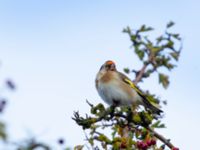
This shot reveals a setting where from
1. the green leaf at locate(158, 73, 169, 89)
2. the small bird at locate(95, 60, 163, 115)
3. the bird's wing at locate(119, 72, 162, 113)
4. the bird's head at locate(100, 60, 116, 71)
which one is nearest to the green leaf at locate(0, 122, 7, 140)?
the bird's wing at locate(119, 72, 162, 113)

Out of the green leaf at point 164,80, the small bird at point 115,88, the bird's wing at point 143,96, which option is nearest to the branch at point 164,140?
the bird's wing at point 143,96

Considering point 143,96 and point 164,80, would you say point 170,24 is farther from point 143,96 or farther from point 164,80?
point 164,80

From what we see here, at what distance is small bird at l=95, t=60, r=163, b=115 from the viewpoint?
10.4 metres

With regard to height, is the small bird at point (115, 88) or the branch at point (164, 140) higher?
the small bird at point (115, 88)

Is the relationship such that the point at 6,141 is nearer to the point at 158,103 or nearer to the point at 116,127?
the point at 116,127

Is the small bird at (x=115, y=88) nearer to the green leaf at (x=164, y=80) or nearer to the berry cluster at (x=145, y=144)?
the green leaf at (x=164, y=80)

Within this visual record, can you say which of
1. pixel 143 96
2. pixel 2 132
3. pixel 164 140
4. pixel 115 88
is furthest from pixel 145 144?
pixel 115 88

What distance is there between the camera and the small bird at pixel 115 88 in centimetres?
1039

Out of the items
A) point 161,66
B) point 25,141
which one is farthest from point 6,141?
point 161,66

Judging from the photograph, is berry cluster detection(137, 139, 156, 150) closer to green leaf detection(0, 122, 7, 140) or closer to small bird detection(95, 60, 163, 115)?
green leaf detection(0, 122, 7, 140)

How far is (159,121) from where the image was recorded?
7059 millimetres

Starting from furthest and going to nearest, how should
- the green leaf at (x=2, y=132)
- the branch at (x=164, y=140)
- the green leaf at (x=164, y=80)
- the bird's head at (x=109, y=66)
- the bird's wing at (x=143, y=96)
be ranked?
the bird's head at (x=109, y=66) → the green leaf at (x=164, y=80) → the bird's wing at (x=143, y=96) → the branch at (x=164, y=140) → the green leaf at (x=2, y=132)

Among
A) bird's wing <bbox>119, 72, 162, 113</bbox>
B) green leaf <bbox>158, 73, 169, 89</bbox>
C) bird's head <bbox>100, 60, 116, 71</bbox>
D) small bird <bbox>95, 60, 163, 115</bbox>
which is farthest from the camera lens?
bird's head <bbox>100, 60, 116, 71</bbox>

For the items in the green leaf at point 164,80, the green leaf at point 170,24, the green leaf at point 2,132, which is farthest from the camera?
the green leaf at point 170,24
